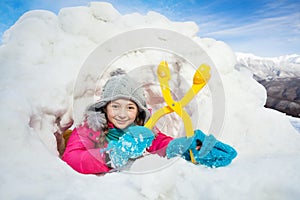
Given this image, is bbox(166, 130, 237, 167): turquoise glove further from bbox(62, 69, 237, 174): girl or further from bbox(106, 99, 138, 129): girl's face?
bbox(106, 99, 138, 129): girl's face

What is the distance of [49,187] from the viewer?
0.74 meters

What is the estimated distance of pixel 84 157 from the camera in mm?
1197

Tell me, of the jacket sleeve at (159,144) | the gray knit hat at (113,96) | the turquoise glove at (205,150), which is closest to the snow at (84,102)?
the turquoise glove at (205,150)

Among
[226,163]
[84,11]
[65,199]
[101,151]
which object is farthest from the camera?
[84,11]

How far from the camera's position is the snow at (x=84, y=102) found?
0.77 meters

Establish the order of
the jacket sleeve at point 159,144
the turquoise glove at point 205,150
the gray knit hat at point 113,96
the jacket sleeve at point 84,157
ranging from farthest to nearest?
the jacket sleeve at point 159,144 → the gray knit hat at point 113,96 → the jacket sleeve at point 84,157 → the turquoise glove at point 205,150

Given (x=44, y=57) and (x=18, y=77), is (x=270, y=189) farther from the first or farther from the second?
(x=44, y=57)

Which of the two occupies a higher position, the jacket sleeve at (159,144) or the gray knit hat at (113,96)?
the gray knit hat at (113,96)

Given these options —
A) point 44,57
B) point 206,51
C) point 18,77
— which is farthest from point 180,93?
point 18,77

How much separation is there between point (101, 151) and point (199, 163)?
1.79ft

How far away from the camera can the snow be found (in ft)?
2.52

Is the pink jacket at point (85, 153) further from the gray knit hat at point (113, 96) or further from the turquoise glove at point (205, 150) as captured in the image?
the turquoise glove at point (205, 150)

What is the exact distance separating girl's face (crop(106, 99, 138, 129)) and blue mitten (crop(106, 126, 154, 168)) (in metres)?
0.25

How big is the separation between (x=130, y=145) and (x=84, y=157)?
0.26 m
